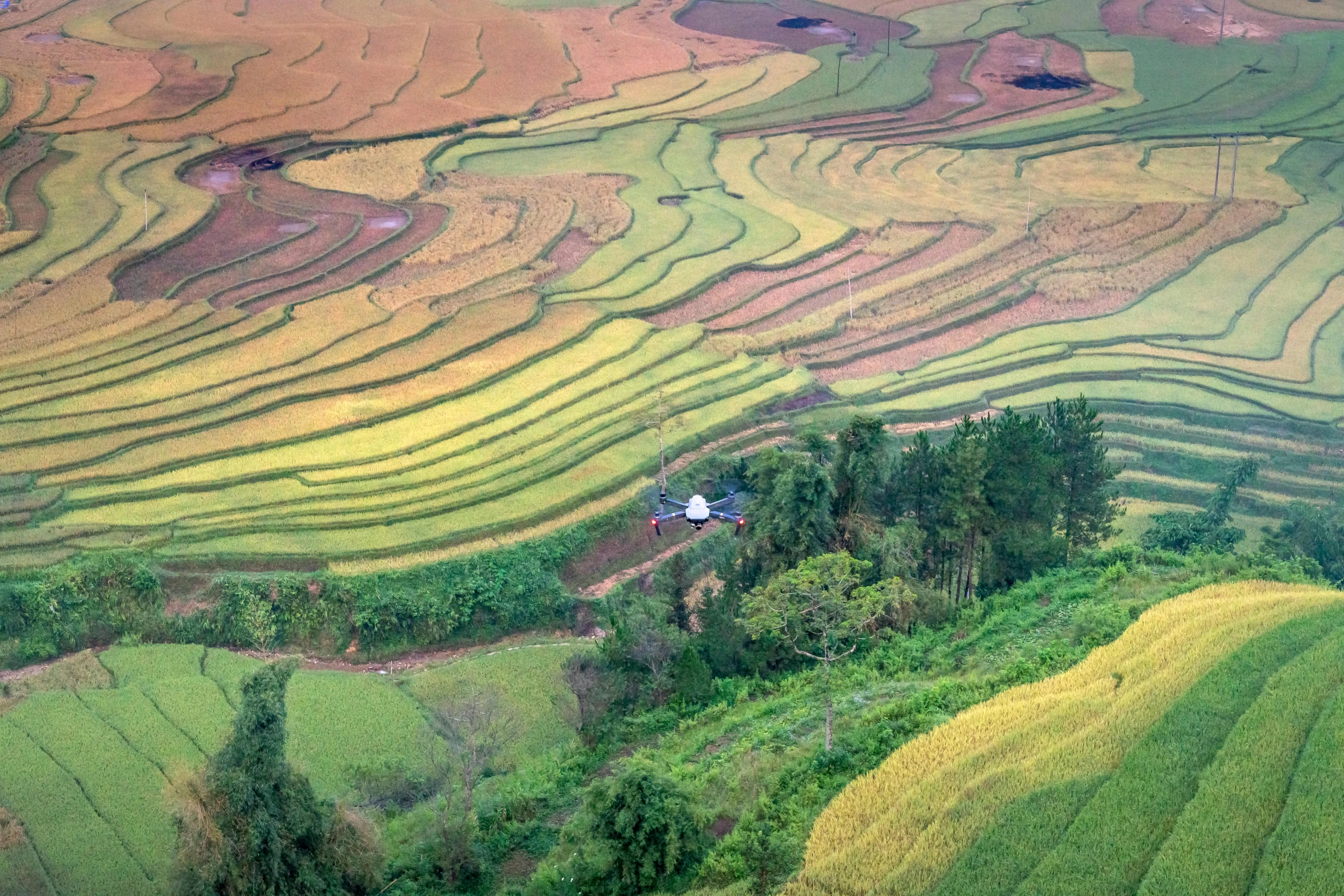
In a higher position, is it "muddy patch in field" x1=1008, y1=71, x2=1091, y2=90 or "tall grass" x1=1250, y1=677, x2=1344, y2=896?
"muddy patch in field" x1=1008, y1=71, x2=1091, y2=90

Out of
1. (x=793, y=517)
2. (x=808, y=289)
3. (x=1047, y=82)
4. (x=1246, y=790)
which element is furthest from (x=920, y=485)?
(x=1047, y=82)

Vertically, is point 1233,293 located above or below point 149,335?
below

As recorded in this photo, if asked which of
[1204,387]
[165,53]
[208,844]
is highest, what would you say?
[165,53]

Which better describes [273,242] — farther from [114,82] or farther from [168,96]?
[114,82]

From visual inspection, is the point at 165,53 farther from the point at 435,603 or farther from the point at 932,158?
the point at 435,603

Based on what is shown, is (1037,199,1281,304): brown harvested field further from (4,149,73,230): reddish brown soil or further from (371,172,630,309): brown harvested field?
(4,149,73,230): reddish brown soil

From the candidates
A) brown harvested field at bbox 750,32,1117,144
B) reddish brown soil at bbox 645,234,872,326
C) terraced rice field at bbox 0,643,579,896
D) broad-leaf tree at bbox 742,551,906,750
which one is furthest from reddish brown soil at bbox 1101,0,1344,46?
broad-leaf tree at bbox 742,551,906,750

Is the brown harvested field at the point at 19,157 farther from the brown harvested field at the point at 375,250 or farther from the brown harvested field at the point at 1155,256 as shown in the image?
the brown harvested field at the point at 1155,256

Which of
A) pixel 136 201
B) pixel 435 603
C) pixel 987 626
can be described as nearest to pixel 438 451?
pixel 435 603

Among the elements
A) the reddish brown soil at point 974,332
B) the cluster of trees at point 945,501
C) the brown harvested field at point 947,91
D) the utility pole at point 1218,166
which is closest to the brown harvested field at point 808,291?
the reddish brown soil at point 974,332
